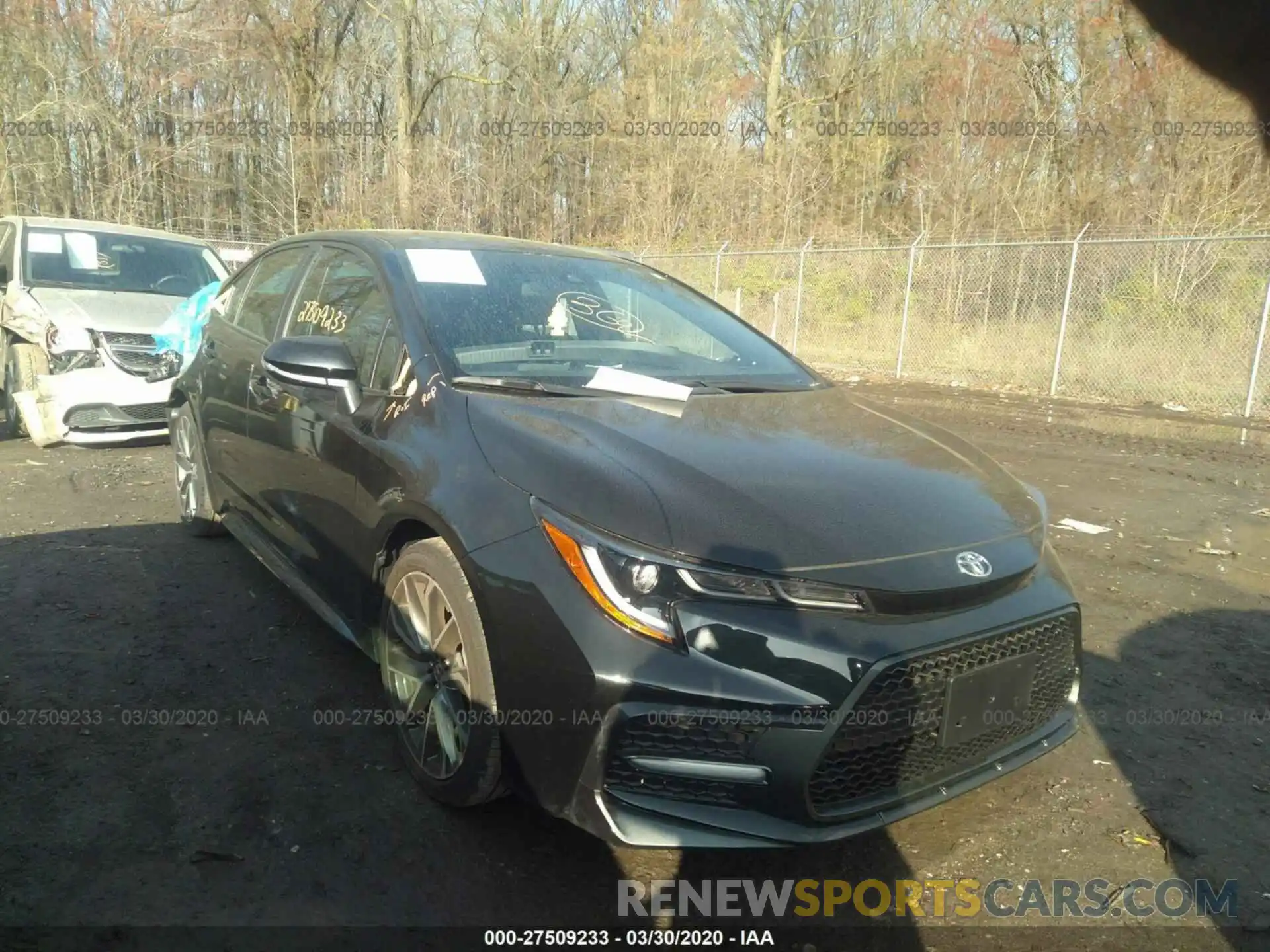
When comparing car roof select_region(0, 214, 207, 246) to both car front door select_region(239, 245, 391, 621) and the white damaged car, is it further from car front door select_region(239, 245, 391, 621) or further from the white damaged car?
car front door select_region(239, 245, 391, 621)

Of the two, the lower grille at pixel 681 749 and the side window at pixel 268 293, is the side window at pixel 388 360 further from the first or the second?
the lower grille at pixel 681 749

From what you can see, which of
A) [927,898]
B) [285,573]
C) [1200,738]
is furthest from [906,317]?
[927,898]

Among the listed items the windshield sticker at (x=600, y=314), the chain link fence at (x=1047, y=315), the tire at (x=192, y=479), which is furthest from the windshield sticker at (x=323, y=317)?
the chain link fence at (x=1047, y=315)

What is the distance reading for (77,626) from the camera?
3555mm

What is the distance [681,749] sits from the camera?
1884 mm

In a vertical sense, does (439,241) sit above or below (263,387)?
above

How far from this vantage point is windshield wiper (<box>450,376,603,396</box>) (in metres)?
2.60

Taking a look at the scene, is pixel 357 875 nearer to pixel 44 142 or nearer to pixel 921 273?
pixel 921 273

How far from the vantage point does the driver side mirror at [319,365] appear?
275cm

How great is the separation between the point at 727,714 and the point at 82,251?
7976 mm

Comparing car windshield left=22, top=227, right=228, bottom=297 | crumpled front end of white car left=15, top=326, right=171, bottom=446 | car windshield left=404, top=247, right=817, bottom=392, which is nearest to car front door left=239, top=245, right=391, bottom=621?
car windshield left=404, top=247, right=817, bottom=392

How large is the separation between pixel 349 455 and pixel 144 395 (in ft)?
15.3

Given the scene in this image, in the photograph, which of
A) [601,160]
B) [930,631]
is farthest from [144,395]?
[601,160]

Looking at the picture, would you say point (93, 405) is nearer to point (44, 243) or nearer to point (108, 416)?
point (108, 416)
